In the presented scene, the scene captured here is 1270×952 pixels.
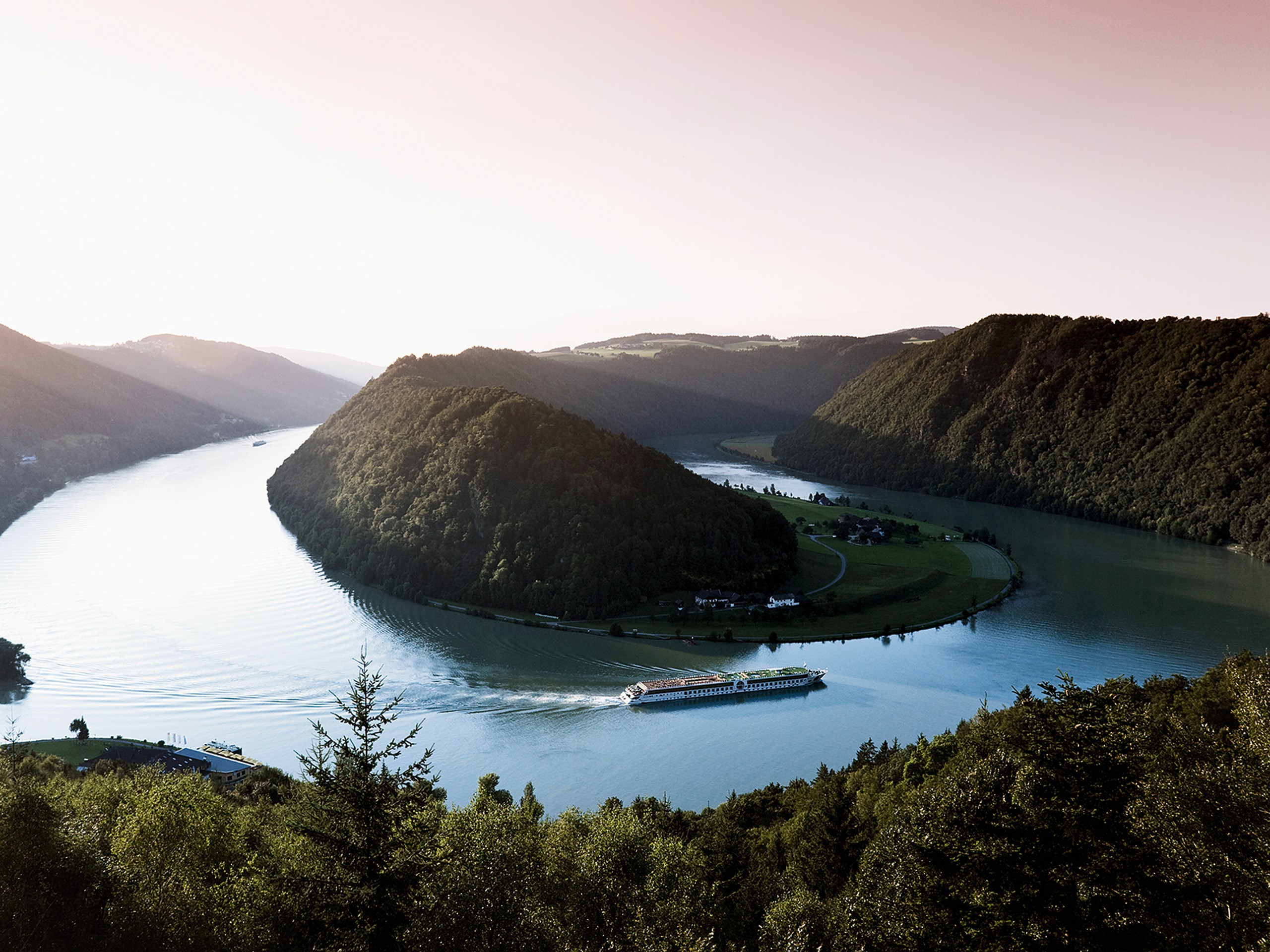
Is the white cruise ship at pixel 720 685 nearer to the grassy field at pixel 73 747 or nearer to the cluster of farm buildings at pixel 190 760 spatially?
the cluster of farm buildings at pixel 190 760

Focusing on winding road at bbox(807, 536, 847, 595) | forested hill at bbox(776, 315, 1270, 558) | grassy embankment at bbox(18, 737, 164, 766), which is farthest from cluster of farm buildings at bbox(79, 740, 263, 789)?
forested hill at bbox(776, 315, 1270, 558)

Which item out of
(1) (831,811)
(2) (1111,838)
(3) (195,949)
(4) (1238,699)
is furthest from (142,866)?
(4) (1238,699)

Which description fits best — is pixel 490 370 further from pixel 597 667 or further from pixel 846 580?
pixel 597 667

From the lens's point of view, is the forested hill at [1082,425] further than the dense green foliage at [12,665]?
Yes

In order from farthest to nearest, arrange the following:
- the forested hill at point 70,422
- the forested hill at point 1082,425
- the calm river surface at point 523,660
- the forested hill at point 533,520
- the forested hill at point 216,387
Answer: the forested hill at point 216,387 < the forested hill at point 70,422 < the forested hill at point 1082,425 < the forested hill at point 533,520 < the calm river surface at point 523,660

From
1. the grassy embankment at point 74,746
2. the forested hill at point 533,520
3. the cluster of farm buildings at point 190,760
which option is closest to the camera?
the cluster of farm buildings at point 190,760

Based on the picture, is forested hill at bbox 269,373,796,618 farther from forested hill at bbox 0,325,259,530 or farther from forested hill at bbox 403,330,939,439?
forested hill at bbox 403,330,939,439

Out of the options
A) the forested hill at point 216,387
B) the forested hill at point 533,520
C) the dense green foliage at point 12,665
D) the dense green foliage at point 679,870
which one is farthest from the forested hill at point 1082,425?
the forested hill at point 216,387
